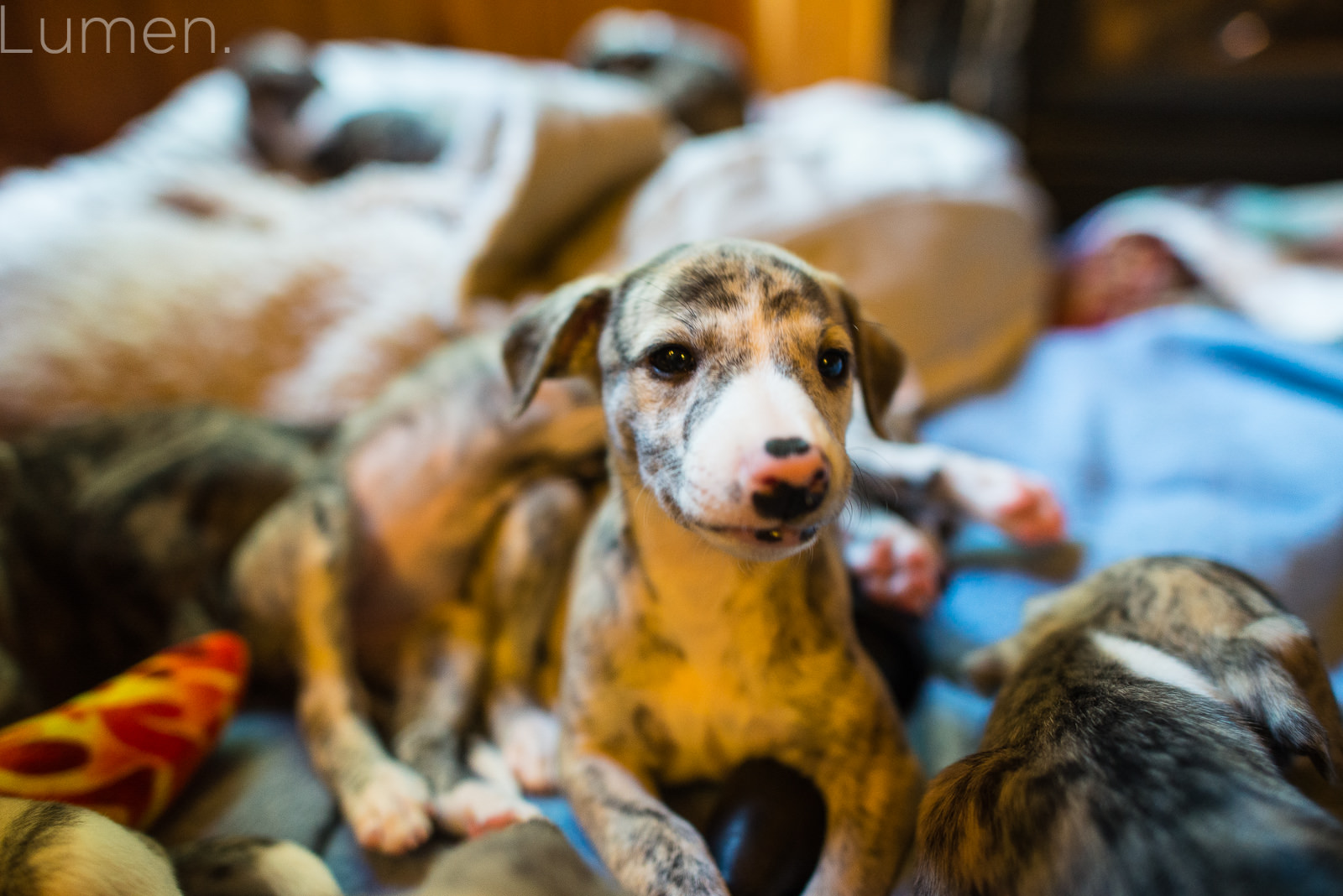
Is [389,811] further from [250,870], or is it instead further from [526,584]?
[526,584]

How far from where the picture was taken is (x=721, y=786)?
1.14m

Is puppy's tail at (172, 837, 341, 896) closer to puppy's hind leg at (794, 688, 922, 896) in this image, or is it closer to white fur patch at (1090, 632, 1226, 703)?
puppy's hind leg at (794, 688, 922, 896)

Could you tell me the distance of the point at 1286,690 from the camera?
880 mm

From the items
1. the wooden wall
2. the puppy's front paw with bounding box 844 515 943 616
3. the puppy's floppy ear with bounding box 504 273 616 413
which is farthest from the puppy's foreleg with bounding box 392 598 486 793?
the wooden wall

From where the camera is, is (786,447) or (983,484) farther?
(983,484)

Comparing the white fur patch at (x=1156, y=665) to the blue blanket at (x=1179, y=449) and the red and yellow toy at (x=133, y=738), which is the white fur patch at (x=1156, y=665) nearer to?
the blue blanket at (x=1179, y=449)

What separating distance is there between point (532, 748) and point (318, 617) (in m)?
0.43

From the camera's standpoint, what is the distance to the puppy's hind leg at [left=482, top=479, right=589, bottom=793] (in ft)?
5.03

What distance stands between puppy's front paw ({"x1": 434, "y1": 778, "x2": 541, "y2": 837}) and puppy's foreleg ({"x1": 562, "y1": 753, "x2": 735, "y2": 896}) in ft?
0.27

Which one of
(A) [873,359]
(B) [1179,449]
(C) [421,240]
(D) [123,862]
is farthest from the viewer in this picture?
(C) [421,240]

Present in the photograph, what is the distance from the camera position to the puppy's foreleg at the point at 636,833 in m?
0.95

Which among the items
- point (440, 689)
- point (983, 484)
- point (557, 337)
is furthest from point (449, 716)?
point (983, 484)

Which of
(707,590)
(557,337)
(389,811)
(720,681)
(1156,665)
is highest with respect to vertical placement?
(557,337)

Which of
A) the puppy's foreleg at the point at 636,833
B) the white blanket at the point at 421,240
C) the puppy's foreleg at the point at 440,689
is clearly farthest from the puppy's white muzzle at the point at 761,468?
the white blanket at the point at 421,240
